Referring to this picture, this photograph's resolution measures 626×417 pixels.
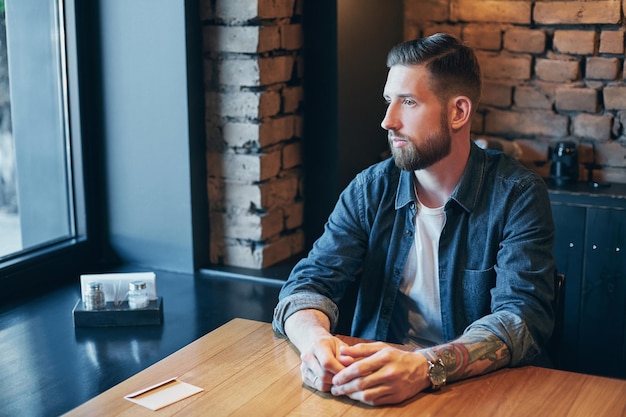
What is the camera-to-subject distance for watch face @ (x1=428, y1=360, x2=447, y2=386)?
66.5 inches

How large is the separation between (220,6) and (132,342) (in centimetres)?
108

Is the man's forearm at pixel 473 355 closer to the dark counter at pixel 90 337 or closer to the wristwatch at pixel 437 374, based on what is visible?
the wristwatch at pixel 437 374

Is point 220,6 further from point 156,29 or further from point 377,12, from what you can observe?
point 377,12

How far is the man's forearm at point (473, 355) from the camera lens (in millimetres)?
1725

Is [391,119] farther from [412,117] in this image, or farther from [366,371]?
[366,371]

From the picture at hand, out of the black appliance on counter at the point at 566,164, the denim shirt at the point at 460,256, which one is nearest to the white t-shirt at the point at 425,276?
the denim shirt at the point at 460,256

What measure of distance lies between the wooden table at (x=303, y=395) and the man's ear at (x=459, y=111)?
613mm

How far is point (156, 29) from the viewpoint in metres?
2.66

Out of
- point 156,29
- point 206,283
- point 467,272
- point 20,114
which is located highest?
point 156,29

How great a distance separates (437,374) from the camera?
1696 millimetres

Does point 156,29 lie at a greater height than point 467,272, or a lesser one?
greater

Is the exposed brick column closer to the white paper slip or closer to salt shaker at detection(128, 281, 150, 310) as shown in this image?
salt shaker at detection(128, 281, 150, 310)

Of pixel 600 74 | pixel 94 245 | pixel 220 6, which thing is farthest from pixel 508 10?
pixel 94 245

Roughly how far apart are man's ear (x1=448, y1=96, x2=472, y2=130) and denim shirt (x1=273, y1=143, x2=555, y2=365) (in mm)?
95
